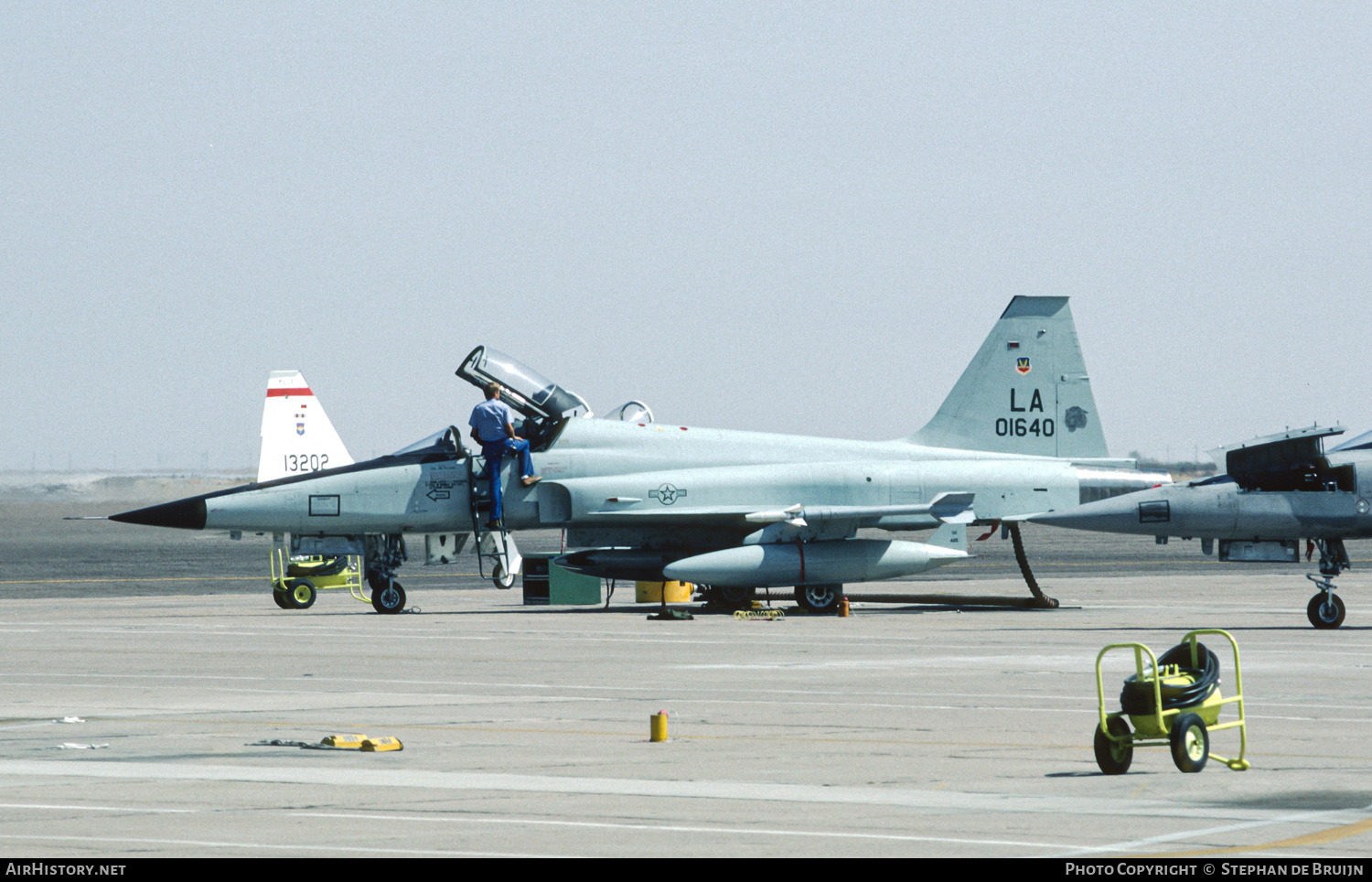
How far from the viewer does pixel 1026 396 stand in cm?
3025

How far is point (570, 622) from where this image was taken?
26625mm

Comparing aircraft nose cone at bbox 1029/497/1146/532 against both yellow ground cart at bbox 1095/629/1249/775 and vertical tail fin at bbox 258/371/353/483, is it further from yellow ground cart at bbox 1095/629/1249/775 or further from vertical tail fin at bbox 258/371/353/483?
vertical tail fin at bbox 258/371/353/483

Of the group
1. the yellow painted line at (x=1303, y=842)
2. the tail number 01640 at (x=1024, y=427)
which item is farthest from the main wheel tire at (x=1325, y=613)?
the yellow painted line at (x=1303, y=842)

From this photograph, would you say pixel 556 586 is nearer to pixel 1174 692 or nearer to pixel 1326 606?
pixel 1326 606

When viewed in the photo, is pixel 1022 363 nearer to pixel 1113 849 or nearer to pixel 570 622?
pixel 570 622

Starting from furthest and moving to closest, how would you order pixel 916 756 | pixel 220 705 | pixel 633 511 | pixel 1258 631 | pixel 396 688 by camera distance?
pixel 633 511 → pixel 1258 631 → pixel 396 688 → pixel 220 705 → pixel 916 756

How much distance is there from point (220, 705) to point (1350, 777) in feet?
31.1

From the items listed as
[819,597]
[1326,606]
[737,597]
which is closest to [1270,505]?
[1326,606]

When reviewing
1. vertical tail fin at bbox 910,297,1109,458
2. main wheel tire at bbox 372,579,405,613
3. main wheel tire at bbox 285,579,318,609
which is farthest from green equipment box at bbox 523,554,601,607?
vertical tail fin at bbox 910,297,1109,458

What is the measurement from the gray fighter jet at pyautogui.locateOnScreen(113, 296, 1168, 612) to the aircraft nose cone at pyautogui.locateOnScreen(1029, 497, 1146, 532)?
336 cm

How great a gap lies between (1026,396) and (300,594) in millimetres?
14535
